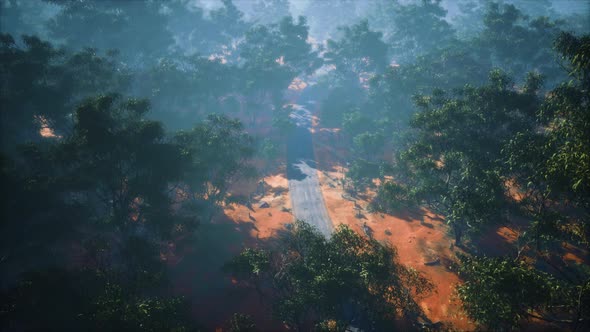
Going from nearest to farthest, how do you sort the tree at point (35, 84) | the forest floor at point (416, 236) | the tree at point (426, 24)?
the forest floor at point (416, 236), the tree at point (35, 84), the tree at point (426, 24)

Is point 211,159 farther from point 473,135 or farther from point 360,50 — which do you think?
point 360,50

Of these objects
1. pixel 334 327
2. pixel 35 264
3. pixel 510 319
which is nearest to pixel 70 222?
pixel 35 264

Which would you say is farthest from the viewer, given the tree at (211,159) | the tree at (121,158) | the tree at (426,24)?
the tree at (426,24)

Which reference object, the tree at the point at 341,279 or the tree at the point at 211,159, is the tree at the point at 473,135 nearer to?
the tree at the point at 341,279

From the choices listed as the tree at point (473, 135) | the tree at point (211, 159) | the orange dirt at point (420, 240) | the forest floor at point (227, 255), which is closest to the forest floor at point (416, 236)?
the orange dirt at point (420, 240)

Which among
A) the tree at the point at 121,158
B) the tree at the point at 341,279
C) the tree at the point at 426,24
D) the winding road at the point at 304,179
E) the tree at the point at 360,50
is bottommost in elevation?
the winding road at the point at 304,179

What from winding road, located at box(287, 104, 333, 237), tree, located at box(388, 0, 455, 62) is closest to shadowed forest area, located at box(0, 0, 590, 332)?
winding road, located at box(287, 104, 333, 237)
